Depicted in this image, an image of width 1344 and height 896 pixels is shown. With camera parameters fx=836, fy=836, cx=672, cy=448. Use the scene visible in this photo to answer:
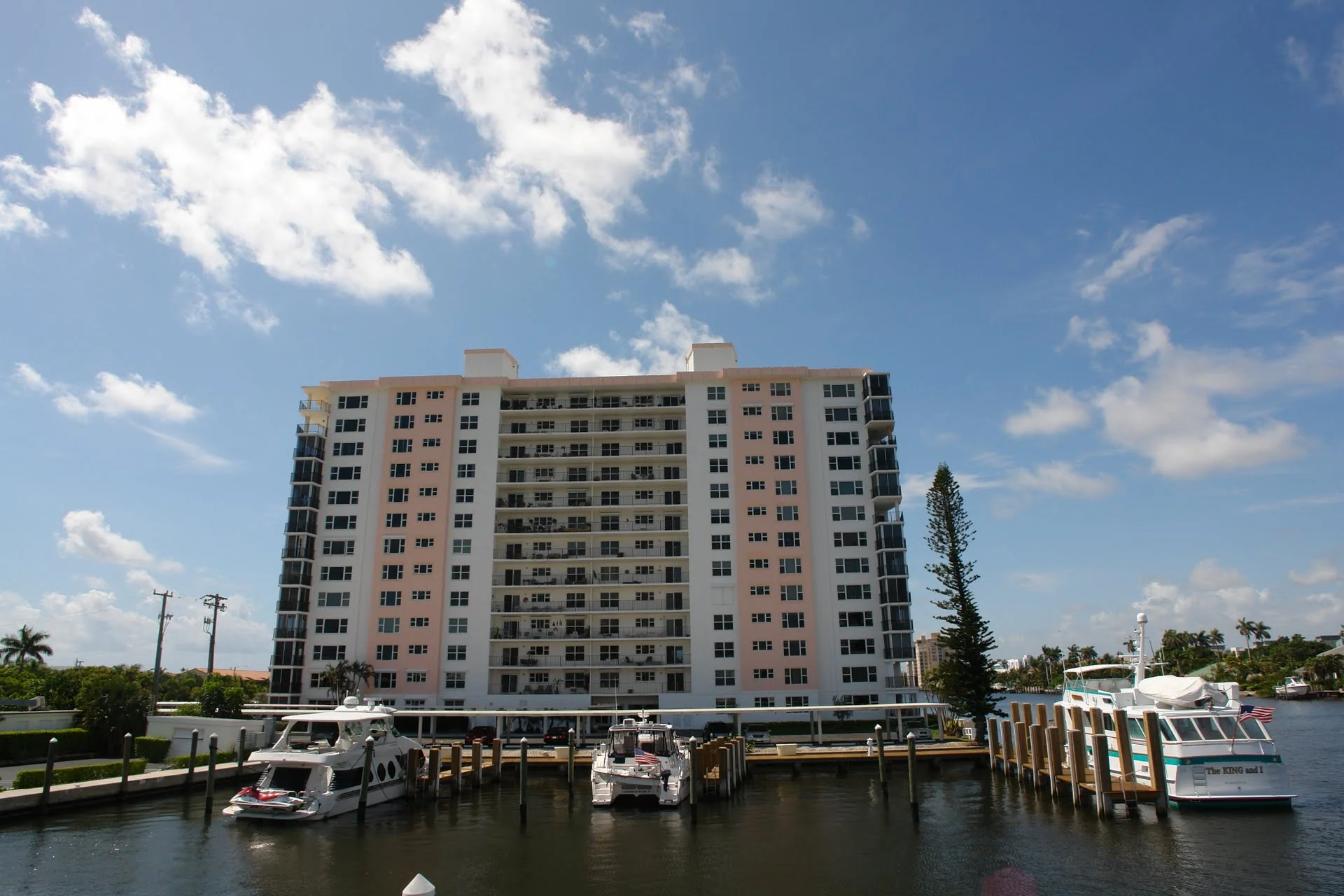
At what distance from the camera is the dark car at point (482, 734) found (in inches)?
2121

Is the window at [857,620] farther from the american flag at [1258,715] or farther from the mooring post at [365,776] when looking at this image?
the mooring post at [365,776]

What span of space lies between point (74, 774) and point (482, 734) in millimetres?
25838

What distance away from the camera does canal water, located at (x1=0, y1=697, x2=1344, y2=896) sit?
74.6 ft

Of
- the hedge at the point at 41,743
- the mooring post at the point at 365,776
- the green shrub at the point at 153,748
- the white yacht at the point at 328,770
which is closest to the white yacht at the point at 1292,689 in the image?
the white yacht at the point at 328,770

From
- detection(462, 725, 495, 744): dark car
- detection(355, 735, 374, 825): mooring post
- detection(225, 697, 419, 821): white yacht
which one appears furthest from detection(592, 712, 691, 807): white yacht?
detection(462, 725, 495, 744): dark car

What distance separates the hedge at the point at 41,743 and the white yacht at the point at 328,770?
16453mm

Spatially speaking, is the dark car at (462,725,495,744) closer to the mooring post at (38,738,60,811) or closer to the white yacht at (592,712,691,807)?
the white yacht at (592,712,691,807)

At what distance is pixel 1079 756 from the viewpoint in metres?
32.1

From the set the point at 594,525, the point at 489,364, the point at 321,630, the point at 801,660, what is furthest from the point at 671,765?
the point at 489,364

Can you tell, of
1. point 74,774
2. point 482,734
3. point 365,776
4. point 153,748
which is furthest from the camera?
point 482,734

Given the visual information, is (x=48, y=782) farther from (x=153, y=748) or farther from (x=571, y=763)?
(x=571, y=763)

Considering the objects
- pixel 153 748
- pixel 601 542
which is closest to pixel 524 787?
pixel 153 748

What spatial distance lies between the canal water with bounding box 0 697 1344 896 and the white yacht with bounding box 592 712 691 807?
106cm

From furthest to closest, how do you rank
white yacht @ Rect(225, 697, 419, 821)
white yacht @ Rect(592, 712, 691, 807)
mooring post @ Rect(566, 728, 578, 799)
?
mooring post @ Rect(566, 728, 578, 799)
white yacht @ Rect(592, 712, 691, 807)
white yacht @ Rect(225, 697, 419, 821)
